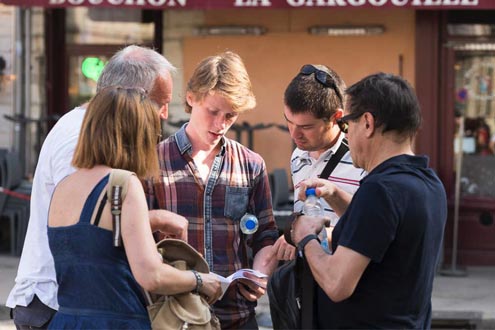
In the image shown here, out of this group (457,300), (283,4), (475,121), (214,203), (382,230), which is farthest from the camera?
(475,121)

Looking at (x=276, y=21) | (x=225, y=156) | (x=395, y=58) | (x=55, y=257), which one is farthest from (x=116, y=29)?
(x=55, y=257)

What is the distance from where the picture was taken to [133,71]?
411cm

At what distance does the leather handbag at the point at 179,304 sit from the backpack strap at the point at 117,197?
9.3 inches

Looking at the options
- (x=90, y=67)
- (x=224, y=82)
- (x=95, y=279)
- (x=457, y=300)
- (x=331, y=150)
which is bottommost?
(x=457, y=300)

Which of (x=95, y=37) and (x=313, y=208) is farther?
(x=95, y=37)

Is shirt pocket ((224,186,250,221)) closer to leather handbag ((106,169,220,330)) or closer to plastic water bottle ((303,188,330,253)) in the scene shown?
plastic water bottle ((303,188,330,253))

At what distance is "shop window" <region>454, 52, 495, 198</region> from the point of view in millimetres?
11250

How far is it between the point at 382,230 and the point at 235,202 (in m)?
0.99

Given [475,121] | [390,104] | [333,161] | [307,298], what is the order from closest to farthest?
[390,104], [307,298], [333,161], [475,121]

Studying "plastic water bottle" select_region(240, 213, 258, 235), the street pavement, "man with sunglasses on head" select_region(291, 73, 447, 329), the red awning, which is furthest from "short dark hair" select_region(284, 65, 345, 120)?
the red awning

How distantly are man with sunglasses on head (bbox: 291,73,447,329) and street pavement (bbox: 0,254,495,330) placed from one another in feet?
18.1

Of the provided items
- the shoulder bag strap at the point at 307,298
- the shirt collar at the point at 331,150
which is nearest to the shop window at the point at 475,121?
the shirt collar at the point at 331,150

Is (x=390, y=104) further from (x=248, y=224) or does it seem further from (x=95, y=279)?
(x=95, y=279)

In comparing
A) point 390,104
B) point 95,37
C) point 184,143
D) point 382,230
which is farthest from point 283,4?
point 382,230
